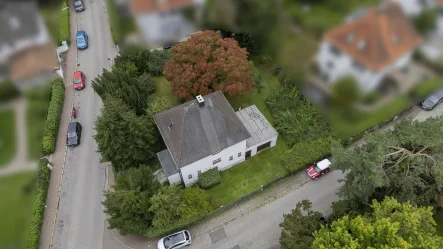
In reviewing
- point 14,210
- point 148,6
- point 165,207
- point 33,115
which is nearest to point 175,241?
point 165,207

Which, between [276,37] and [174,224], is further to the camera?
[276,37]

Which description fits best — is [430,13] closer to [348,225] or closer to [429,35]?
[429,35]

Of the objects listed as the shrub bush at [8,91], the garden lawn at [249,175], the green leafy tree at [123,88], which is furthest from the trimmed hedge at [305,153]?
the shrub bush at [8,91]

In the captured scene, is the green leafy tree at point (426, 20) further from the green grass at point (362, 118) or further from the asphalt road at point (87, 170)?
the asphalt road at point (87, 170)

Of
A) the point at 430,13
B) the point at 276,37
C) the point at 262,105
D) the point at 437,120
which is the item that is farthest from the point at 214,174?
the point at 430,13

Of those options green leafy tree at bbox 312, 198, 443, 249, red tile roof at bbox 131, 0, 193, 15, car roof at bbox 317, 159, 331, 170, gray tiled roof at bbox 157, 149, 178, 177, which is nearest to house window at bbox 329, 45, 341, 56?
green leafy tree at bbox 312, 198, 443, 249

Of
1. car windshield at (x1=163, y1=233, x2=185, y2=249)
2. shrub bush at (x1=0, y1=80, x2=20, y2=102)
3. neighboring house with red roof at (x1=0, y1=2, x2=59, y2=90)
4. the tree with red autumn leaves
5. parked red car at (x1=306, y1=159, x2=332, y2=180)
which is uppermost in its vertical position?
the tree with red autumn leaves

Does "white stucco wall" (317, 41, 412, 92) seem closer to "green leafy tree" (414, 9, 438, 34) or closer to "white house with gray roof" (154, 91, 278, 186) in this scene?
"green leafy tree" (414, 9, 438, 34)

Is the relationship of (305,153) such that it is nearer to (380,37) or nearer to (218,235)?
(218,235)
